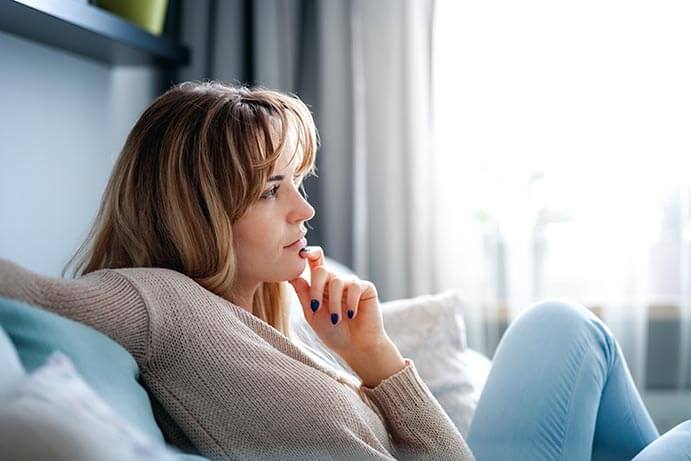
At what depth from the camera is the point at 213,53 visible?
113 inches

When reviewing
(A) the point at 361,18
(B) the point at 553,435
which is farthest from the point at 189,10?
(B) the point at 553,435

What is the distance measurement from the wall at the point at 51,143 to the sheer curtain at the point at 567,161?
99 centimetres

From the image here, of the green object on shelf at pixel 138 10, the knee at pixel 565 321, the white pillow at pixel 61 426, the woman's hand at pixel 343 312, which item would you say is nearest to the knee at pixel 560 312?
the knee at pixel 565 321

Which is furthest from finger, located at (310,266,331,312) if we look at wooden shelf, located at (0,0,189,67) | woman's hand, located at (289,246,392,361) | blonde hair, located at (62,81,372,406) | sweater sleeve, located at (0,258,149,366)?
wooden shelf, located at (0,0,189,67)

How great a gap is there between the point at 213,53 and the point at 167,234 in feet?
5.78

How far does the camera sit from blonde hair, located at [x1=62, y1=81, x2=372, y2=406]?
3.97ft

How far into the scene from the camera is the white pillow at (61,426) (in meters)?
0.60

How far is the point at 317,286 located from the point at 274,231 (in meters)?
0.11

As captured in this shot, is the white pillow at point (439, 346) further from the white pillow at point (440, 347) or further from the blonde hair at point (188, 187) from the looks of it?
the blonde hair at point (188, 187)

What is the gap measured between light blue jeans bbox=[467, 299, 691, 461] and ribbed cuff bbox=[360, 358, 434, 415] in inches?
6.1

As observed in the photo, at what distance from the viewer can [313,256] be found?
1.37 meters

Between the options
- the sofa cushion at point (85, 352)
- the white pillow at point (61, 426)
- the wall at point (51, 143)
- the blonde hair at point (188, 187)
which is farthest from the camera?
the wall at point (51, 143)

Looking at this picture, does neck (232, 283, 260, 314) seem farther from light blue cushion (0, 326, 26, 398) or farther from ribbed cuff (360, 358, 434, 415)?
light blue cushion (0, 326, 26, 398)

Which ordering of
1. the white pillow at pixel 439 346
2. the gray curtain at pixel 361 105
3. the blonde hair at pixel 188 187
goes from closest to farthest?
1. the blonde hair at pixel 188 187
2. the white pillow at pixel 439 346
3. the gray curtain at pixel 361 105
